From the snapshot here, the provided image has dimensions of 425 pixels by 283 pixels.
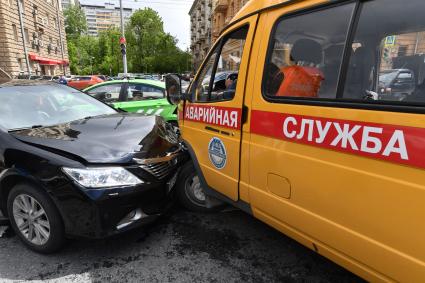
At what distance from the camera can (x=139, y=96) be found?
22.7 ft

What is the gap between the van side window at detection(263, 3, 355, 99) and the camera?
1.95 m

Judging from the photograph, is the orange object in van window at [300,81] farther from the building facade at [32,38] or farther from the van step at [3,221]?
the building facade at [32,38]

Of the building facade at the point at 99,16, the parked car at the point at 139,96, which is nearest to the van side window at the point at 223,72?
the parked car at the point at 139,96

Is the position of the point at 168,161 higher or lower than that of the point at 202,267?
higher

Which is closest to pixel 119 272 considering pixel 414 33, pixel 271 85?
pixel 271 85

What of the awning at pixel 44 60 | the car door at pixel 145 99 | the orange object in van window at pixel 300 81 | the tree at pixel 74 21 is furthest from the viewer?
the tree at pixel 74 21

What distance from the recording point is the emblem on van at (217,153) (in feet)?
9.36

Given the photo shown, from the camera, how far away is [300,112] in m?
2.04

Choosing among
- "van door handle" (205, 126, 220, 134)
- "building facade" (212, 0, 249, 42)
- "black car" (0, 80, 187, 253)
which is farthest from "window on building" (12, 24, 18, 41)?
"van door handle" (205, 126, 220, 134)

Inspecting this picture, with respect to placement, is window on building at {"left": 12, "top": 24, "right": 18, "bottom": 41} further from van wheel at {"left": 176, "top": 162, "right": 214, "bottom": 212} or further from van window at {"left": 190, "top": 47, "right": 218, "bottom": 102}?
van window at {"left": 190, "top": 47, "right": 218, "bottom": 102}

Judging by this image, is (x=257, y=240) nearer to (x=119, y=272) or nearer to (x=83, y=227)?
(x=119, y=272)

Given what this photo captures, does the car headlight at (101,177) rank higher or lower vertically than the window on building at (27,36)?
lower

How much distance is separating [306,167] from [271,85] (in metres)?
0.69

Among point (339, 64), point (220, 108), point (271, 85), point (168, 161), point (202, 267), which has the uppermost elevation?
point (339, 64)
